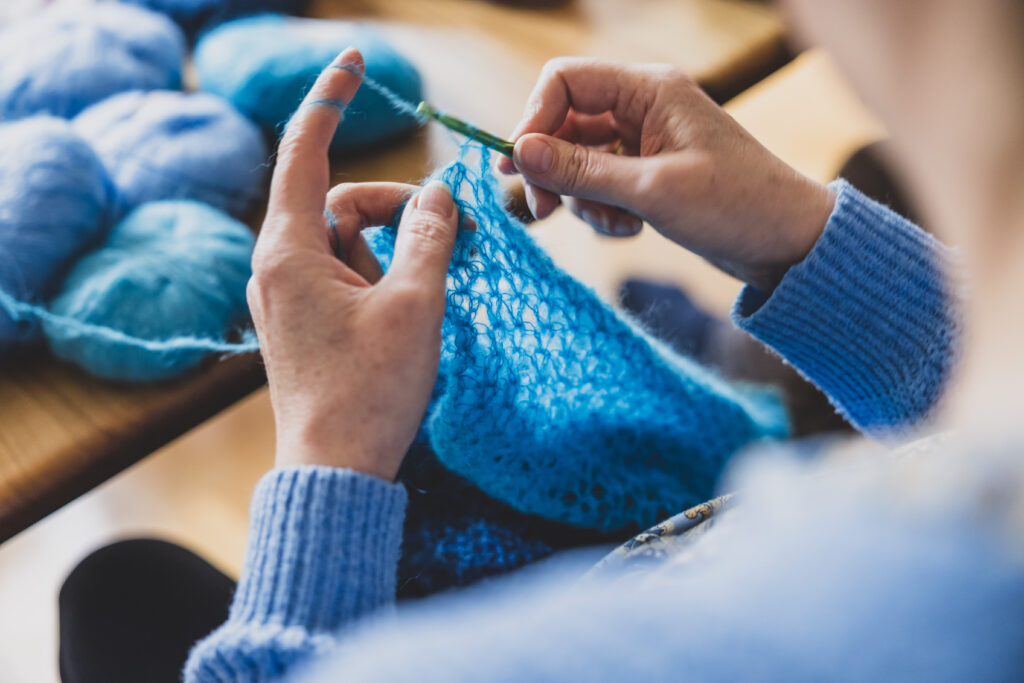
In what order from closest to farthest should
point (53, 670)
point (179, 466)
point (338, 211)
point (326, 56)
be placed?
1. point (338, 211)
2. point (326, 56)
3. point (53, 670)
4. point (179, 466)

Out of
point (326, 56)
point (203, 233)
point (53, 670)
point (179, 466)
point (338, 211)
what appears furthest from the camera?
point (179, 466)

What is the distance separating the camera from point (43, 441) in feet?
2.05

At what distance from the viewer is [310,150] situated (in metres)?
0.49

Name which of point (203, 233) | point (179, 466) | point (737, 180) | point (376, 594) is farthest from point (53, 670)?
point (737, 180)

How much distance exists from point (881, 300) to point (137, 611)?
0.72 metres

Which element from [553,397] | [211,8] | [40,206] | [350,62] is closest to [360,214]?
[350,62]

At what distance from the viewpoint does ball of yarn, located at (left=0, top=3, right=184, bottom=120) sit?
0.85 m

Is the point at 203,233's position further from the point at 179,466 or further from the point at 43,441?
the point at 179,466

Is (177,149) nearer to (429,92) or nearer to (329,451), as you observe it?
(429,92)

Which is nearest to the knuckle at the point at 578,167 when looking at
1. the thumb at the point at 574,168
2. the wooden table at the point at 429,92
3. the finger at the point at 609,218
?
the thumb at the point at 574,168

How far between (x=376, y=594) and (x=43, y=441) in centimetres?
39

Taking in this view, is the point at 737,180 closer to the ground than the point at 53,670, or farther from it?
farther from it

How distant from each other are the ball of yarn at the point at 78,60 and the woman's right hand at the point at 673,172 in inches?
21.7

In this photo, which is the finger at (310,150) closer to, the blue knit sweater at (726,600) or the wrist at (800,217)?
the blue knit sweater at (726,600)
